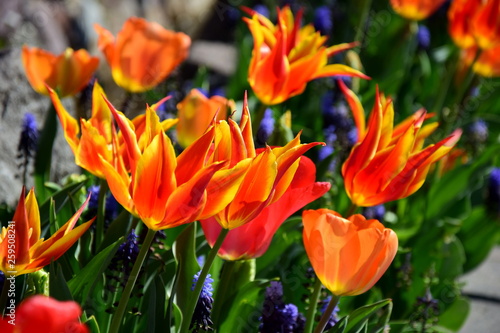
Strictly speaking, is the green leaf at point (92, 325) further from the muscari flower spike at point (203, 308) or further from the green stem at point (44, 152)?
the green stem at point (44, 152)

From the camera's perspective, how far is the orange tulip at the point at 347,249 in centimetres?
105

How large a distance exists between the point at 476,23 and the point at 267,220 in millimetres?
1277

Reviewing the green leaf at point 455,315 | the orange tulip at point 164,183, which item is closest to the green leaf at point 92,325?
the orange tulip at point 164,183

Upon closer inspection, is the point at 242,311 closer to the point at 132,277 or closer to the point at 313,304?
the point at 313,304

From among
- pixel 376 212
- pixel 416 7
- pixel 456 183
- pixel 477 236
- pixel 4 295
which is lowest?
pixel 477 236

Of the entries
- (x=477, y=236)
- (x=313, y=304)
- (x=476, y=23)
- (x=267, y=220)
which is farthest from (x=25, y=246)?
(x=477, y=236)

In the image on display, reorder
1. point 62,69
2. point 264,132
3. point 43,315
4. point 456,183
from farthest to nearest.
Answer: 1. point 456,183
2. point 264,132
3. point 62,69
4. point 43,315

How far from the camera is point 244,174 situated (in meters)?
0.94

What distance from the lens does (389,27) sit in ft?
10.1

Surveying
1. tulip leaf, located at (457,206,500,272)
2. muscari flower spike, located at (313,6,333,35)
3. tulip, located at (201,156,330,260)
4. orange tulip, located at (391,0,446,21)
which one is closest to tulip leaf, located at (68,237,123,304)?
tulip, located at (201,156,330,260)

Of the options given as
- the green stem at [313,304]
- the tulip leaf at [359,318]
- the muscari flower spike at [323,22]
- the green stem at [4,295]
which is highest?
the green stem at [4,295]

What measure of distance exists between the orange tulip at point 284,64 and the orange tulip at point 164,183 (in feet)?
1.89

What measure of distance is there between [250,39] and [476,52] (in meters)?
1.03

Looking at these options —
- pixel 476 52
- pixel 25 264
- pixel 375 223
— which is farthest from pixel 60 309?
pixel 476 52
